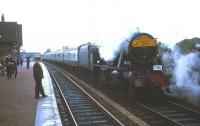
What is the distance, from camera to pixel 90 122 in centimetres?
1199

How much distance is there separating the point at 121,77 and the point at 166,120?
499 centimetres

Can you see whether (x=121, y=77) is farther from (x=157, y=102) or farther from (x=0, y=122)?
(x=0, y=122)

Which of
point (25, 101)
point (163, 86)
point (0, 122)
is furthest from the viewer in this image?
point (25, 101)

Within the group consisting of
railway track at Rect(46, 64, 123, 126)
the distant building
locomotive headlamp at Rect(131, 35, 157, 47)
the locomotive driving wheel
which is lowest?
railway track at Rect(46, 64, 123, 126)

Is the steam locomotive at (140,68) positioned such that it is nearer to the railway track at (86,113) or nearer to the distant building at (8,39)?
the railway track at (86,113)

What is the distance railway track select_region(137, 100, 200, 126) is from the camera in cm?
1124

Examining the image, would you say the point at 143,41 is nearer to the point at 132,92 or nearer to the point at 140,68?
the point at 140,68

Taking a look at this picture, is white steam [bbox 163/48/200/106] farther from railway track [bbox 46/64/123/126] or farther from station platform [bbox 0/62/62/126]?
station platform [bbox 0/62/62/126]

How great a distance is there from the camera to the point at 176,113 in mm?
12852

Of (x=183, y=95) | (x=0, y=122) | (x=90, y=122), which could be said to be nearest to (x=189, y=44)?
(x=183, y=95)

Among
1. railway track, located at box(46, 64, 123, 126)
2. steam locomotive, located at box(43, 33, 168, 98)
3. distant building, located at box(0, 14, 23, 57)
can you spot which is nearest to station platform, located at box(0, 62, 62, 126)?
railway track, located at box(46, 64, 123, 126)

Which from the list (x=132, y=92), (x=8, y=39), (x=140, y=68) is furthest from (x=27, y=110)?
(x=8, y=39)

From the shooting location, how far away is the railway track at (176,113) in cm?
1124

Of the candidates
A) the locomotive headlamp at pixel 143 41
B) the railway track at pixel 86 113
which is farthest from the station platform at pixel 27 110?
the locomotive headlamp at pixel 143 41
